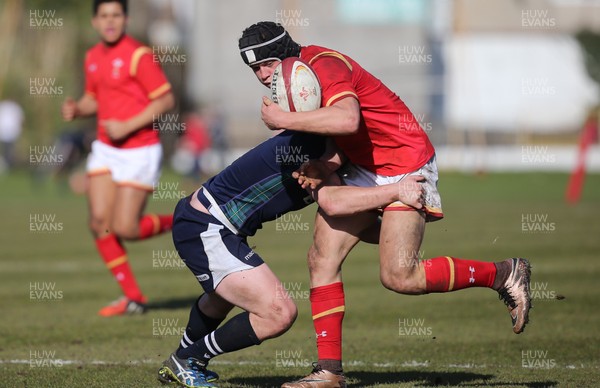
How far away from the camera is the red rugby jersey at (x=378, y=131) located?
6770mm

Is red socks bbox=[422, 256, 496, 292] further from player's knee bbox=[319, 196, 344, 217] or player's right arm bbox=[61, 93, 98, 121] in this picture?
player's right arm bbox=[61, 93, 98, 121]

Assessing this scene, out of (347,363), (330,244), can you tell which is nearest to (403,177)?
(330,244)

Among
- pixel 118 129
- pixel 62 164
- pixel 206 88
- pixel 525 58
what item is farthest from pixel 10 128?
pixel 118 129

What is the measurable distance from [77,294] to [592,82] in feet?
115

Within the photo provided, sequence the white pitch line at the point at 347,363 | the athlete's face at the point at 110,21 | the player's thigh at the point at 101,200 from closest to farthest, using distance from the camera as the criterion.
→ 1. the white pitch line at the point at 347,363
2. the athlete's face at the point at 110,21
3. the player's thigh at the point at 101,200

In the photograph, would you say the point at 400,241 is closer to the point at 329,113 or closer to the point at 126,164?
the point at 329,113

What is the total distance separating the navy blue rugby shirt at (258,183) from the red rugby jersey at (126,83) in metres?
4.24

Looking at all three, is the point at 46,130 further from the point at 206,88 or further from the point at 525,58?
the point at 525,58

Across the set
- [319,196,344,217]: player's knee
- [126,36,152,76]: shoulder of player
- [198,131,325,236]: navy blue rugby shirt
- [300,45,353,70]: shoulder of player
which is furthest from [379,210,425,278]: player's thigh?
[126,36,152,76]: shoulder of player

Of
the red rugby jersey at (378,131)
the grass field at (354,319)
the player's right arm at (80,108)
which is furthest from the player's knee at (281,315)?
the player's right arm at (80,108)

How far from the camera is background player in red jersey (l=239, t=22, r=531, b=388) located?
6707 millimetres

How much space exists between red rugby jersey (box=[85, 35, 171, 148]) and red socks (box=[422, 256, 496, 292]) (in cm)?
481

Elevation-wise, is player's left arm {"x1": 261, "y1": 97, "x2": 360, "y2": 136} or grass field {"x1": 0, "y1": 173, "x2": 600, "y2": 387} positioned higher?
player's left arm {"x1": 261, "y1": 97, "x2": 360, "y2": 136}

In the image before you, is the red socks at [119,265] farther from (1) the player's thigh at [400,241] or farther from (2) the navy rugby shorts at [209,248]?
(1) the player's thigh at [400,241]
